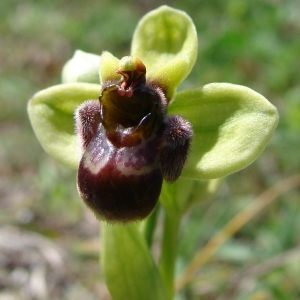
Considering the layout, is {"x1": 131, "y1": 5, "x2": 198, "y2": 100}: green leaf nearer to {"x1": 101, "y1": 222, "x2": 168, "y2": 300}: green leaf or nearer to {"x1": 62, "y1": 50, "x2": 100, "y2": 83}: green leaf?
{"x1": 62, "y1": 50, "x2": 100, "y2": 83}: green leaf

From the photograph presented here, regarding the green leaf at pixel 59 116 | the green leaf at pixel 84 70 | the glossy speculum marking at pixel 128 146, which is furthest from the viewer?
the green leaf at pixel 84 70

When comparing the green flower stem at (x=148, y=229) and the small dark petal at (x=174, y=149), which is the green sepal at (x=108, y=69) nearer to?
the small dark petal at (x=174, y=149)

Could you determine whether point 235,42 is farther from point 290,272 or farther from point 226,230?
point 290,272

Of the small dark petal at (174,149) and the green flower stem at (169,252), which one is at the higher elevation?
the small dark petal at (174,149)

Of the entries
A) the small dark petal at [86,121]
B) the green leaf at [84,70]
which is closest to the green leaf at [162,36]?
the green leaf at [84,70]

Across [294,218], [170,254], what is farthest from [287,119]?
[170,254]

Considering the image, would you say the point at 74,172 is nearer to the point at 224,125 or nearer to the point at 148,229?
the point at 148,229

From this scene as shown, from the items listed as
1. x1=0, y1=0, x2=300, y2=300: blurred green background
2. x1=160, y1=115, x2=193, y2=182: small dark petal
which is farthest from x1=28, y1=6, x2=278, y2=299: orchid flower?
x1=0, y1=0, x2=300, y2=300: blurred green background
